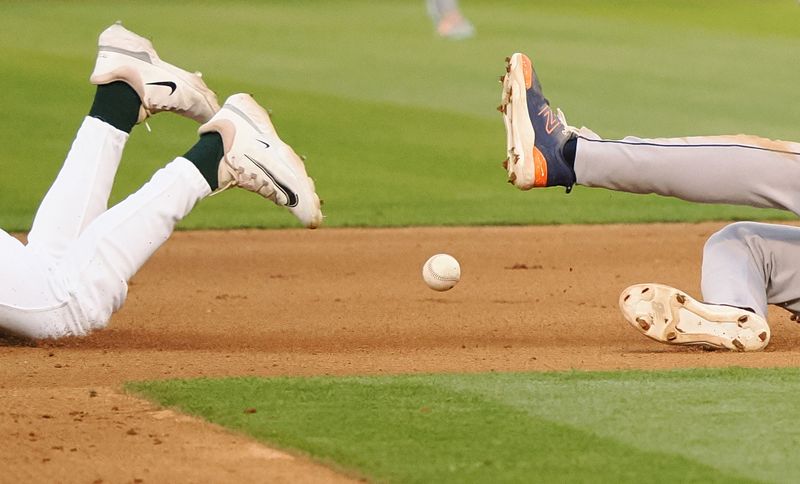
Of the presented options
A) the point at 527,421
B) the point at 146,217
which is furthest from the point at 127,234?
the point at 527,421

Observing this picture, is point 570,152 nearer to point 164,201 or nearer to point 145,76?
point 164,201

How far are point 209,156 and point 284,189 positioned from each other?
0.27 metres

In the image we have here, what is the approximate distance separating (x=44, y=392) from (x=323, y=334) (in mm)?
1503

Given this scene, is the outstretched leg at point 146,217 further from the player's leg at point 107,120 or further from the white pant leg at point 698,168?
the white pant leg at point 698,168

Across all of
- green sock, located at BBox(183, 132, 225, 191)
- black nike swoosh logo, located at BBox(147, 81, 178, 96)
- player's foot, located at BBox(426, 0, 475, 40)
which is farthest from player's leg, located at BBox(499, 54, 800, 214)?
player's foot, located at BBox(426, 0, 475, 40)

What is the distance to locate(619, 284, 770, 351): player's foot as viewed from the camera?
4.77 metres

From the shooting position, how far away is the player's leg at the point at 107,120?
4574mm

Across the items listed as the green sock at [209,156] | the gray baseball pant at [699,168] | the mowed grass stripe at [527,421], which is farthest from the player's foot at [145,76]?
the gray baseball pant at [699,168]

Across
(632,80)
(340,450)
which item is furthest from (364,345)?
(632,80)

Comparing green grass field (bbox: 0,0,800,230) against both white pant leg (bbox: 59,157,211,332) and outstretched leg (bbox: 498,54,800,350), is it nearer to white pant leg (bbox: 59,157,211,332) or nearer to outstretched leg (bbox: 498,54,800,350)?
outstretched leg (bbox: 498,54,800,350)

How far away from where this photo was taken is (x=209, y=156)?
4.54 metres

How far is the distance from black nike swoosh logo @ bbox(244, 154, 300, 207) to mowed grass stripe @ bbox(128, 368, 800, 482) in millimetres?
631

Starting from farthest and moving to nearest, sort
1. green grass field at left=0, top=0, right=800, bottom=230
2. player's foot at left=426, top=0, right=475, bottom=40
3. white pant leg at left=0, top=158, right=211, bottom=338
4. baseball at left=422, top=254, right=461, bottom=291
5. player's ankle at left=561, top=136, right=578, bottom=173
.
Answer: player's foot at left=426, top=0, right=475, bottom=40, green grass field at left=0, top=0, right=800, bottom=230, baseball at left=422, top=254, right=461, bottom=291, player's ankle at left=561, top=136, right=578, bottom=173, white pant leg at left=0, top=158, right=211, bottom=338

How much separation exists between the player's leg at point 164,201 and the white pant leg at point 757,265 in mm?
1403
